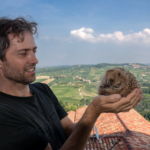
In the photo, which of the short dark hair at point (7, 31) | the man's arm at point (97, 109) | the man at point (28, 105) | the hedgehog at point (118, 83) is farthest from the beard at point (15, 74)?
the hedgehog at point (118, 83)

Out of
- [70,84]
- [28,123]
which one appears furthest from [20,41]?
[70,84]

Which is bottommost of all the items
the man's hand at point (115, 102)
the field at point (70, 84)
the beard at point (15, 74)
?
the field at point (70, 84)

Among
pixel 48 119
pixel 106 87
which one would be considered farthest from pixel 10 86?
pixel 106 87

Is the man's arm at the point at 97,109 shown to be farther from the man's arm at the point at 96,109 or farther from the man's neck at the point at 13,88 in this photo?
the man's neck at the point at 13,88

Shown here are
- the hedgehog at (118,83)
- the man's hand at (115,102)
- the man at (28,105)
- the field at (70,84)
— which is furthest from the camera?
the field at (70,84)

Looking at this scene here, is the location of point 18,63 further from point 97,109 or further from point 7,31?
point 97,109

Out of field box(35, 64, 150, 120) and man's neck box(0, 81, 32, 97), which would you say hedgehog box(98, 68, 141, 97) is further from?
field box(35, 64, 150, 120)

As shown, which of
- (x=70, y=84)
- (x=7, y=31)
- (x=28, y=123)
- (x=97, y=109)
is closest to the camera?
(x=28, y=123)

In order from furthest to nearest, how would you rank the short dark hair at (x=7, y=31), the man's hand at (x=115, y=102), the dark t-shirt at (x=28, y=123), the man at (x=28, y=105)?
the short dark hair at (x=7, y=31), the man's hand at (x=115, y=102), the man at (x=28, y=105), the dark t-shirt at (x=28, y=123)
